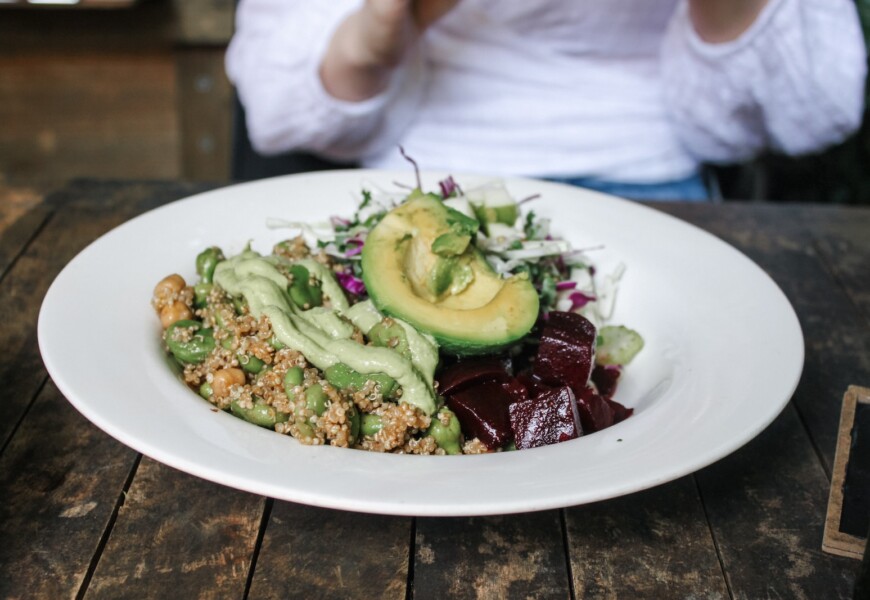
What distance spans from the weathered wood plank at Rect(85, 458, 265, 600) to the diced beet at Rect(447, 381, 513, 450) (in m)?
0.23

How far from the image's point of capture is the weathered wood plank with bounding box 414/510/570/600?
0.80m

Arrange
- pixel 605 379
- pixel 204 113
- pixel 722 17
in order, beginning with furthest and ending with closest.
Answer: pixel 204 113, pixel 722 17, pixel 605 379

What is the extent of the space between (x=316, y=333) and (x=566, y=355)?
29 cm

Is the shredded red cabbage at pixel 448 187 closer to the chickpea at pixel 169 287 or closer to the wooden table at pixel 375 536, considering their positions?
the chickpea at pixel 169 287

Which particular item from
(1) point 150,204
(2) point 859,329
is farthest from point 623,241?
(1) point 150,204

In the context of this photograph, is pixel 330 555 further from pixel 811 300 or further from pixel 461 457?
pixel 811 300

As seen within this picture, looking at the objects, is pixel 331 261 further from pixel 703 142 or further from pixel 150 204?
pixel 703 142

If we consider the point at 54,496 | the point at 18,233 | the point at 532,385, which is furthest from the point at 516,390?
the point at 18,233

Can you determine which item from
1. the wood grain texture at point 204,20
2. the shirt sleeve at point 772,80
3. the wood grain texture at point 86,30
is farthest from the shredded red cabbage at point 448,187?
the wood grain texture at point 86,30

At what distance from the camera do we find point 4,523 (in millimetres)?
847

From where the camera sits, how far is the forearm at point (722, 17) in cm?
173

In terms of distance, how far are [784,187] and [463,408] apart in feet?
7.99

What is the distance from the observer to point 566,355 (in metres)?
1.01

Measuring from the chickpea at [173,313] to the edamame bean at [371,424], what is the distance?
1.00 feet
